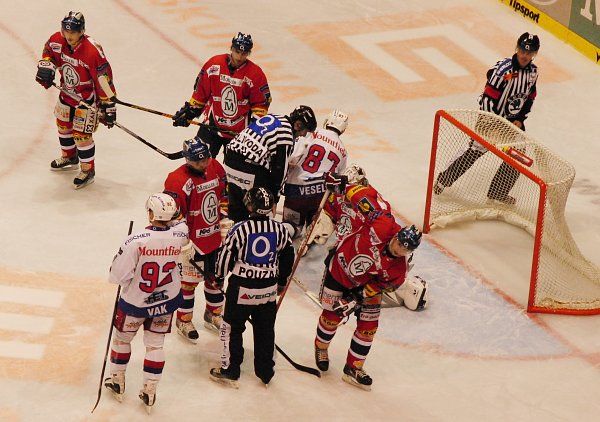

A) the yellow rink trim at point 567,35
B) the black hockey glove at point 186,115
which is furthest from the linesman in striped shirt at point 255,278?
the yellow rink trim at point 567,35

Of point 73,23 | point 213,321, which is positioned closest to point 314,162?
point 213,321

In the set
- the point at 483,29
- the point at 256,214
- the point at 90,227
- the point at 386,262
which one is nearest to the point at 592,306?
the point at 386,262

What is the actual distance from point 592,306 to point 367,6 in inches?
221

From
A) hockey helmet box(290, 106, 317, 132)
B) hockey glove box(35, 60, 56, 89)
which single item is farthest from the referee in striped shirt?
hockey glove box(35, 60, 56, 89)

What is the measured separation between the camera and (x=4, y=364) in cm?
682

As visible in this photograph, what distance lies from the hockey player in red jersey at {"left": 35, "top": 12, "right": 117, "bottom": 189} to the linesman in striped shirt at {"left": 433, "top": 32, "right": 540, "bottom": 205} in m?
2.65

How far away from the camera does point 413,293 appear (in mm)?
7770

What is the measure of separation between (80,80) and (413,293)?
2.93 meters

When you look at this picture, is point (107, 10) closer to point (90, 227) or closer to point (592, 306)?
point (90, 227)

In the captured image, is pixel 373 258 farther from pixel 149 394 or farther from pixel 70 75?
pixel 70 75

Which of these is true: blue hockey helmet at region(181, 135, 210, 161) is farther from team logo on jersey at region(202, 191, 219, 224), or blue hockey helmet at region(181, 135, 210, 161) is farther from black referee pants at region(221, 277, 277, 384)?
black referee pants at region(221, 277, 277, 384)

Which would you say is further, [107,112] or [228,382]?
[107,112]

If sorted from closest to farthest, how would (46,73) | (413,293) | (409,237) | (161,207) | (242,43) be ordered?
(161,207) → (409,237) → (413,293) → (242,43) → (46,73)

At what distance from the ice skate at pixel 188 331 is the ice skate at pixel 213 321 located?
0.42 feet
